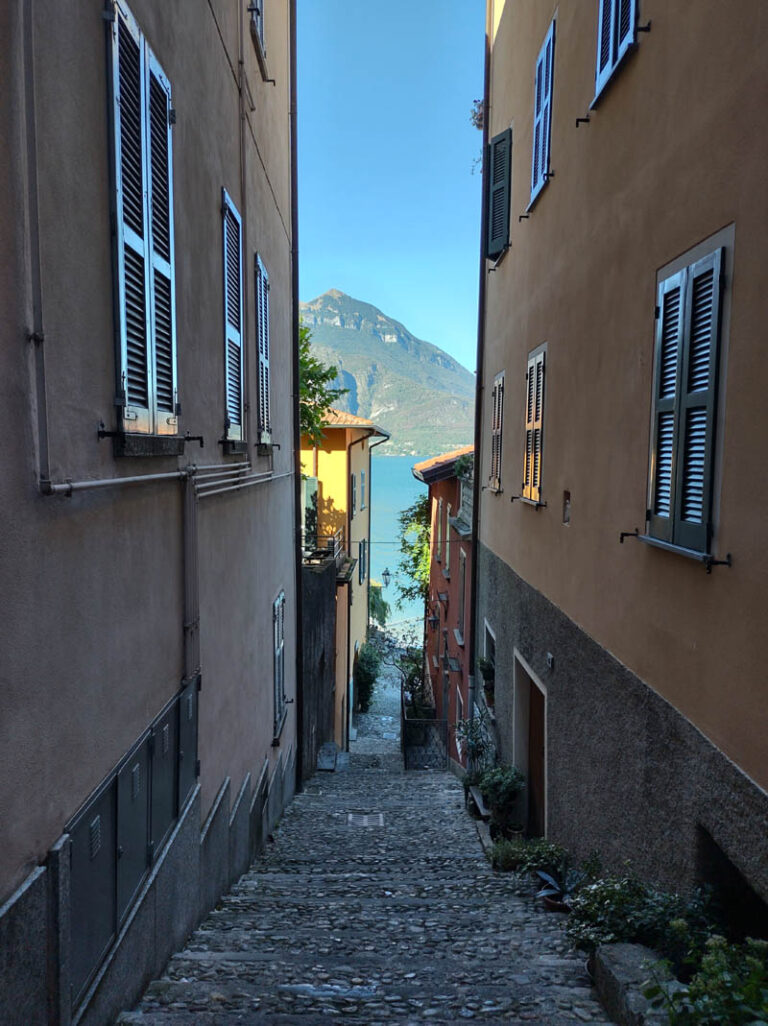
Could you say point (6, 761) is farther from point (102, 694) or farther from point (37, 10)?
point (37, 10)

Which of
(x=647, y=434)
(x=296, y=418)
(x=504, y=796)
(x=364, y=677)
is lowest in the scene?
(x=364, y=677)

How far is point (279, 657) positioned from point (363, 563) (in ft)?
62.2

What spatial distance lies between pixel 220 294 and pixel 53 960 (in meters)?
4.69

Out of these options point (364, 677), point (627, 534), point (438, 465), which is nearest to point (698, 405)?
point (627, 534)

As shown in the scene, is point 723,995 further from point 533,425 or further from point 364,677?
point 364,677

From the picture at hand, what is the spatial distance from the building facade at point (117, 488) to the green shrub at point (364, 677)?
19.0 metres

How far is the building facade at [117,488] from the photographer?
236cm

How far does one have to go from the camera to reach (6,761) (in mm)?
2240

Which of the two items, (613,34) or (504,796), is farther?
(504,796)

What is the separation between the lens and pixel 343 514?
22.4 meters

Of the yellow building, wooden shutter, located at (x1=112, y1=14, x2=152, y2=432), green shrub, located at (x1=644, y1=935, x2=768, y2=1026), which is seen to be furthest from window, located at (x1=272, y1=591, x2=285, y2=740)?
green shrub, located at (x1=644, y1=935, x2=768, y2=1026)

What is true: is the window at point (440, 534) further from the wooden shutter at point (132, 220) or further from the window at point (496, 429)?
the wooden shutter at point (132, 220)

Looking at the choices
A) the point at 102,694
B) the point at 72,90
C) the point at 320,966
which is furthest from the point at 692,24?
the point at 320,966

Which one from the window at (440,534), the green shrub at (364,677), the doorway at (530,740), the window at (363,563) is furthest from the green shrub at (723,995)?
the window at (363,563)
